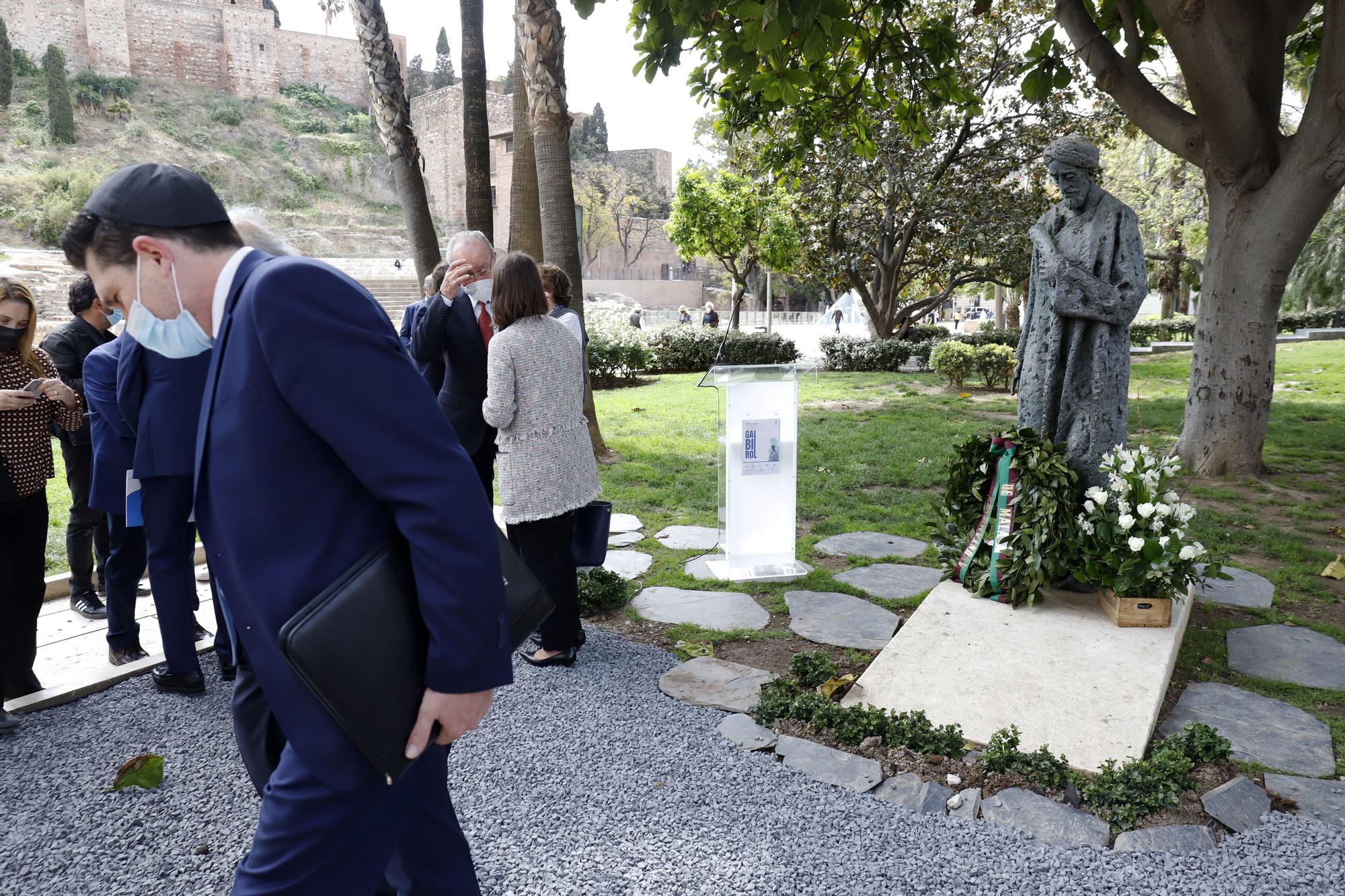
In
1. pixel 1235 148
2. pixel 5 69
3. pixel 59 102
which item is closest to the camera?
pixel 1235 148

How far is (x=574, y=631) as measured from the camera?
172 inches

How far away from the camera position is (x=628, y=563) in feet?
19.6

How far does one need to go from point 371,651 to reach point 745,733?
96.3 inches

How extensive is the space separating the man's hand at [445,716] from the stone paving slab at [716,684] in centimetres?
239

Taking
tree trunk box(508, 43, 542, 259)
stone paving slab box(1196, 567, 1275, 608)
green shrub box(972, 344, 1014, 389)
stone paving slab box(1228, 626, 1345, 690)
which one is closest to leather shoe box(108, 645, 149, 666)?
stone paving slab box(1228, 626, 1345, 690)

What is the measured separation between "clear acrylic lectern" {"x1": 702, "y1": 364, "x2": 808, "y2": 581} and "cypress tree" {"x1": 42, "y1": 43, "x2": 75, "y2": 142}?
213 ft

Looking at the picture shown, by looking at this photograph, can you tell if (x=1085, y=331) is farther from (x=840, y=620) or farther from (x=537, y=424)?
(x=537, y=424)

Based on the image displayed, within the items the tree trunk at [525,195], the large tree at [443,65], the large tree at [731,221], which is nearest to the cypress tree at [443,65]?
the large tree at [443,65]

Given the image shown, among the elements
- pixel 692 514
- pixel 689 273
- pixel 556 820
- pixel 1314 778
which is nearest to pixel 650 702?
pixel 556 820

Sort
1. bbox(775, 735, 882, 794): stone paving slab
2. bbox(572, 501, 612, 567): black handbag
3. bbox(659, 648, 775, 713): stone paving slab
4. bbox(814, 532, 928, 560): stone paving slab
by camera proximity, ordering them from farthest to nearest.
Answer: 1. bbox(814, 532, 928, 560): stone paving slab
2. bbox(572, 501, 612, 567): black handbag
3. bbox(659, 648, 775, 713): stone paving slab
4. bbox(775, 735, 882, 794): stone paving slab

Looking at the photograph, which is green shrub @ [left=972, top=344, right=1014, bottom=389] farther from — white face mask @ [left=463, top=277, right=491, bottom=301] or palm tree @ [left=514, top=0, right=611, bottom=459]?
white face mask @ [left=463, top=277, right=491, bottom=301]

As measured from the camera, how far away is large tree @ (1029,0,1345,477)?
7.17 meters

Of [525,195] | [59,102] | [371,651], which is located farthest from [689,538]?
[59,102]

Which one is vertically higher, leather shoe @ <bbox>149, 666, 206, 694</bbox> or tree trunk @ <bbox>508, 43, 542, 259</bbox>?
tree trunk @ <bbox>508, 43, 542, 259</bbox>
